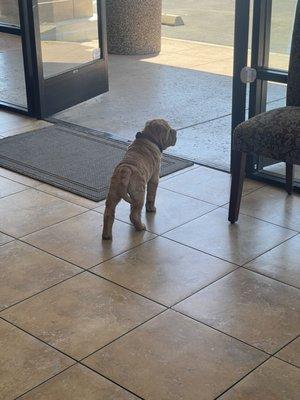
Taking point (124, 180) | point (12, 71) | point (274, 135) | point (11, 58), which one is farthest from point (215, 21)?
point (124, 180)

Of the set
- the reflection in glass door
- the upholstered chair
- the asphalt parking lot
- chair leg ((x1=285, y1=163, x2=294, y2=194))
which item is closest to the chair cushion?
the upholstered chair

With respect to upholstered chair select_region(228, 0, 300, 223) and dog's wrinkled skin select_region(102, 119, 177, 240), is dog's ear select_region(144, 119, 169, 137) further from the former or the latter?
upholstered chair select_region(228, 0, 300, 223)

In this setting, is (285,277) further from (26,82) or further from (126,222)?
(26,82)

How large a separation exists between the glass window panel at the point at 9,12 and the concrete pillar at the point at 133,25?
2100 mm

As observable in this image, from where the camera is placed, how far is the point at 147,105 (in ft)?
16.7

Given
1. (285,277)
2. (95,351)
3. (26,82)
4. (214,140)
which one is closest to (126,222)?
(285,277)

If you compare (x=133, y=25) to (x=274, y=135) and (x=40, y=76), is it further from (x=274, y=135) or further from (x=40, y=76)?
(x=274, y=135)

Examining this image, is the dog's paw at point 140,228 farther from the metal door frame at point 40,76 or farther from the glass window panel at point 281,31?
the metal door frame at point 40,76

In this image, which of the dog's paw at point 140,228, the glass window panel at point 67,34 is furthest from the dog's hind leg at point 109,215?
the glass window panel at point 67,34

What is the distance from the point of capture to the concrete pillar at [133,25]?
6738mm

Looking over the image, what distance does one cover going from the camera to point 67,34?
4.95 m

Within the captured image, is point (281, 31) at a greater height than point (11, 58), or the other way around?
point (281, 31)

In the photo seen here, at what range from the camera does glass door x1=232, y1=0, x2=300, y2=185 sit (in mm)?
3375

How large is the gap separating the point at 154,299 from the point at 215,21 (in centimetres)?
685
